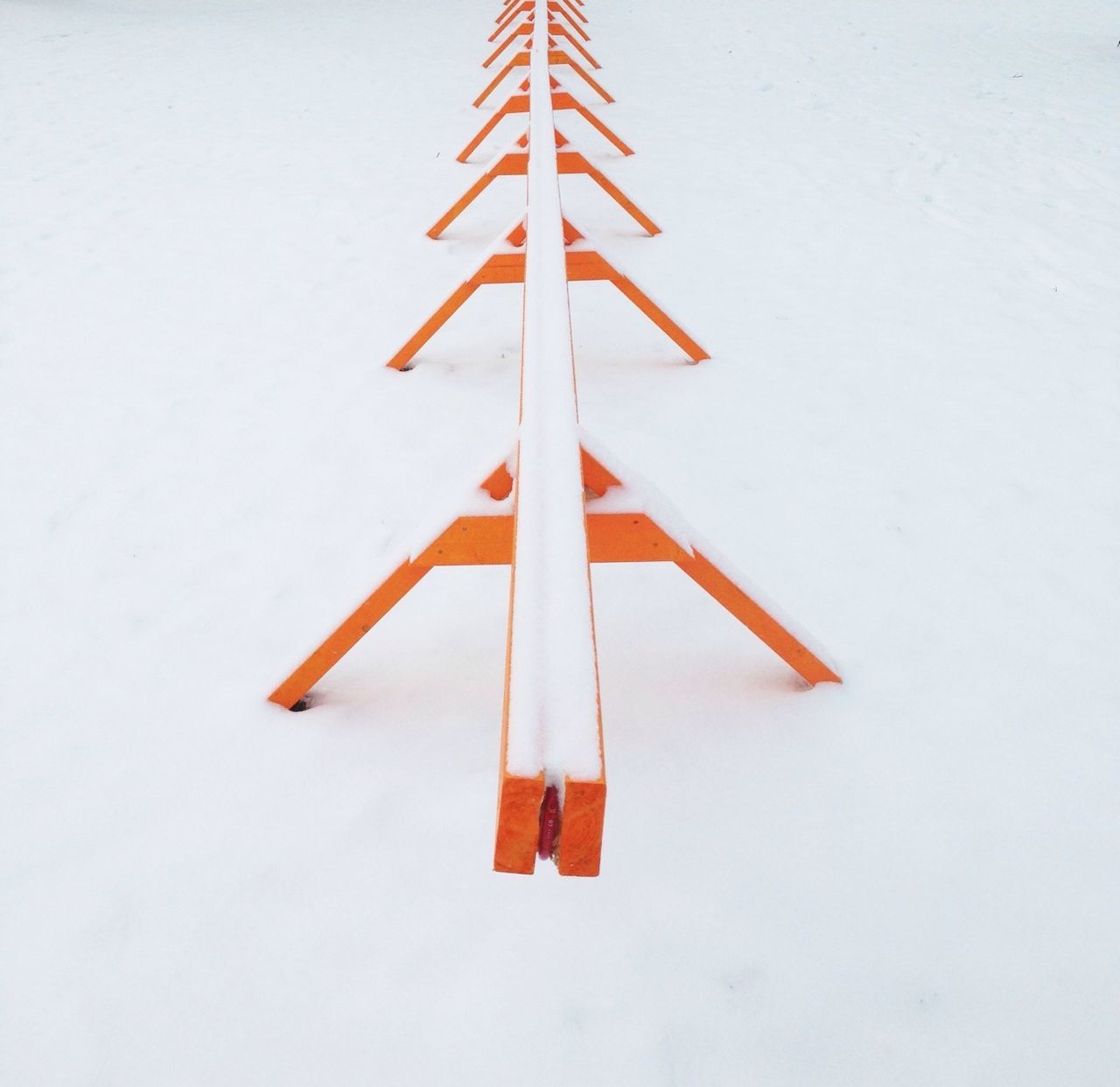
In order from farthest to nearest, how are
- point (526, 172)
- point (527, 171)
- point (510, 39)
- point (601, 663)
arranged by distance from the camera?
point (510, 39) < point (526, 172) < point (527, 171) < point (601, 663)

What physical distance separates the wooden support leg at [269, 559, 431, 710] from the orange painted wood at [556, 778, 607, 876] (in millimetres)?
611

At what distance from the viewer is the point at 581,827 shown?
0.73 m

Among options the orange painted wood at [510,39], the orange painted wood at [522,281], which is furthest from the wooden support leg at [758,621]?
the orange painted wood at [510,39]

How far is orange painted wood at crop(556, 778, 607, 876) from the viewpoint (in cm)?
72

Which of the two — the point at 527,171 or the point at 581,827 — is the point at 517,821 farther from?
the point at 527,171

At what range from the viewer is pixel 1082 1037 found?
1.06 metres

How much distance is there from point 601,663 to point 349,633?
0.51 m

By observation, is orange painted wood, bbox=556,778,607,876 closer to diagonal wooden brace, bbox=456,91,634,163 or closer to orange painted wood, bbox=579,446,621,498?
orange painted wood, bbox=579,446,621,498

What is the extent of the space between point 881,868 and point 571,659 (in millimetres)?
739

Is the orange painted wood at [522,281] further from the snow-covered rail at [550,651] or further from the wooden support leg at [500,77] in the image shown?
the wooden support leg at [500,77]

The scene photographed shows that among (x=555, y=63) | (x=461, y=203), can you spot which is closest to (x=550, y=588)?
(x=461, y=203)

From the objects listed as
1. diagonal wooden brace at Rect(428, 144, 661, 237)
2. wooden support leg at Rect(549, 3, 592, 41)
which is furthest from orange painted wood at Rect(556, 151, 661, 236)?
wooden support leg at Rect(549, 3, 592, 41)

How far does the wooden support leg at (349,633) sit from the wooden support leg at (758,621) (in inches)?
17.6

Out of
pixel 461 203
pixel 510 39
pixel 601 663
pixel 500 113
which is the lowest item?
pixel 601 663
